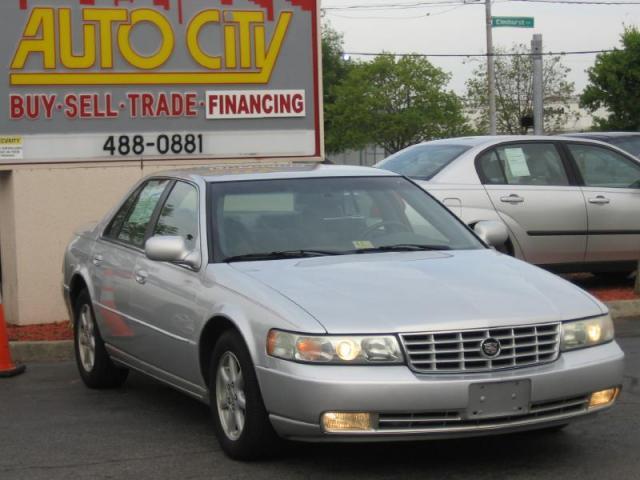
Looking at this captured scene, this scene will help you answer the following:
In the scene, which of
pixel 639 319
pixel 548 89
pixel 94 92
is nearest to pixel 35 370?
pixel 94 92

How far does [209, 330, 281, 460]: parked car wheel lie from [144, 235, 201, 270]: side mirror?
65 centimetres

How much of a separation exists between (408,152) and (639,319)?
2.87 metres

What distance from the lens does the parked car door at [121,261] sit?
771cm

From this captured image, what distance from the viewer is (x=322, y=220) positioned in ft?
23.2

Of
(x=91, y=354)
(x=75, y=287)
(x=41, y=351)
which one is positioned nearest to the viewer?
(x=91, y=354)

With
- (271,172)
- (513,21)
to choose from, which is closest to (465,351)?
(271,172)

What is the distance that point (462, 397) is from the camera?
219 inches

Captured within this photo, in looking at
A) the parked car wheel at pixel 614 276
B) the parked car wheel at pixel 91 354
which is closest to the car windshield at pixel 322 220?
the parked car wheel at pixel 91 354

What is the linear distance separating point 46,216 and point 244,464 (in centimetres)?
558

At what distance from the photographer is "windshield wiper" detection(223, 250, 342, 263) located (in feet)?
22.0

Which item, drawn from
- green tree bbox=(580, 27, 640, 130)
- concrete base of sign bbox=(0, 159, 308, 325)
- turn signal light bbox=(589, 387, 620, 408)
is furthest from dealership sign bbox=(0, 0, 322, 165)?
green tree bbox=(580, 27, 640, 130)

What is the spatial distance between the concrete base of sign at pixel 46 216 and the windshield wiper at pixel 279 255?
4.47 meters

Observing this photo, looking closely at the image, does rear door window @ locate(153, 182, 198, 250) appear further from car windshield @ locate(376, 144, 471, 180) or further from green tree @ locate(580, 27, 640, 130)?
green tree @ locate(580, 27, 640, 130)

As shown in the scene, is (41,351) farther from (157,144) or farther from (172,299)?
(172,299)
